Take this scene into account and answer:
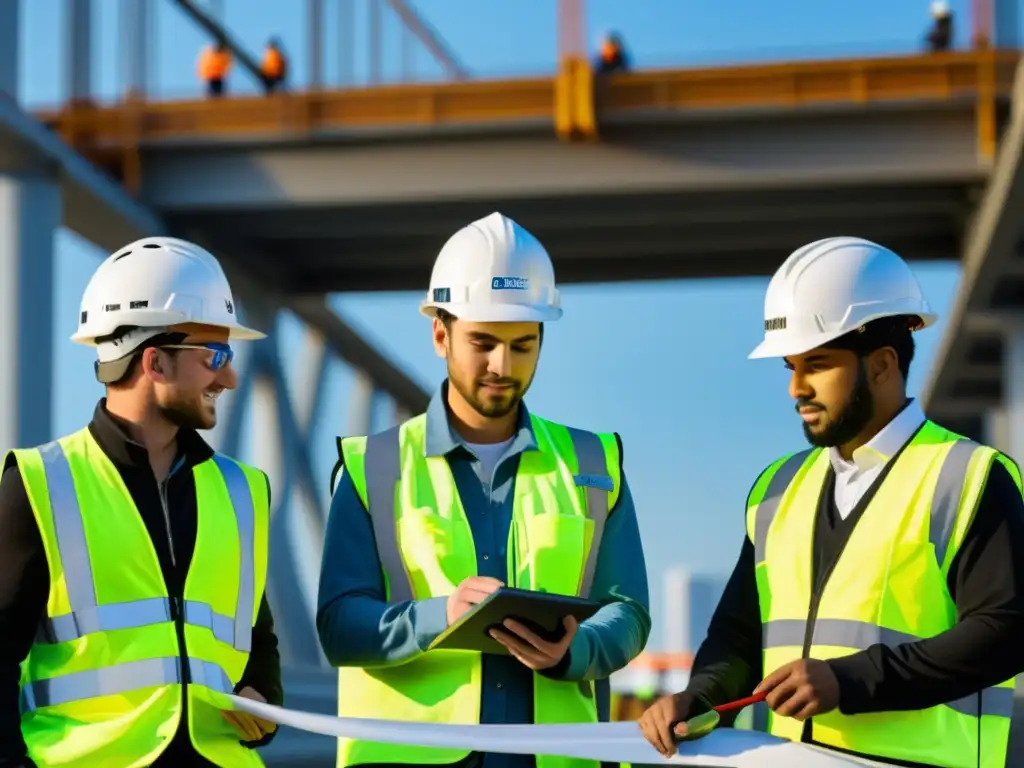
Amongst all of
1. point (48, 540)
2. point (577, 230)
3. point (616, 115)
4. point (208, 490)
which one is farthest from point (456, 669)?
point (577, 230)

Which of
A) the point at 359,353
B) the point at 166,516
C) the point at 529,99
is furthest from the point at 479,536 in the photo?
the point at 359,353

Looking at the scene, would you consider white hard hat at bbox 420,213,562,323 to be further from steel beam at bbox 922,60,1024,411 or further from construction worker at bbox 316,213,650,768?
steel beam at bbox 922,60,1024,411

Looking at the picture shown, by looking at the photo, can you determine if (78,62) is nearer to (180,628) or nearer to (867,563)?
(180,628)

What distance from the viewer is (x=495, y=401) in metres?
4.54

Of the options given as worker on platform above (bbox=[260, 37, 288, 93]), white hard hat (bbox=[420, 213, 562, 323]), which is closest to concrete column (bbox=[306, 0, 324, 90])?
worker on platform above (bbox=[260, 37, 288, 93])

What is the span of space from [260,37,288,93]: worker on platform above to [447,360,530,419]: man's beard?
84.0ft

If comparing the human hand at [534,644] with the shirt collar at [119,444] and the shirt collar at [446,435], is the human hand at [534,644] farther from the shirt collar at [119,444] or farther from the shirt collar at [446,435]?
the shirt collar at [119,444]

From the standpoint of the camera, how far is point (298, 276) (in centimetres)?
3195

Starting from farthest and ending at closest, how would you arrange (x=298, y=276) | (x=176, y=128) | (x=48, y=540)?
1. (x=298, y=276)
2. (x=176, y=128)
3. (x=48, y=540)

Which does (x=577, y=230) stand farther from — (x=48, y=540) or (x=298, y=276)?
(x=48, y=540)

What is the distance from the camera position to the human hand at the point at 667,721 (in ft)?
13.7

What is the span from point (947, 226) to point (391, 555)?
961 inches

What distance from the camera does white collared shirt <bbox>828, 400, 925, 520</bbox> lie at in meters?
4.31

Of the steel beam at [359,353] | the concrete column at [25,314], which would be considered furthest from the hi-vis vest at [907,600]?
the steel beam at [359,353]
